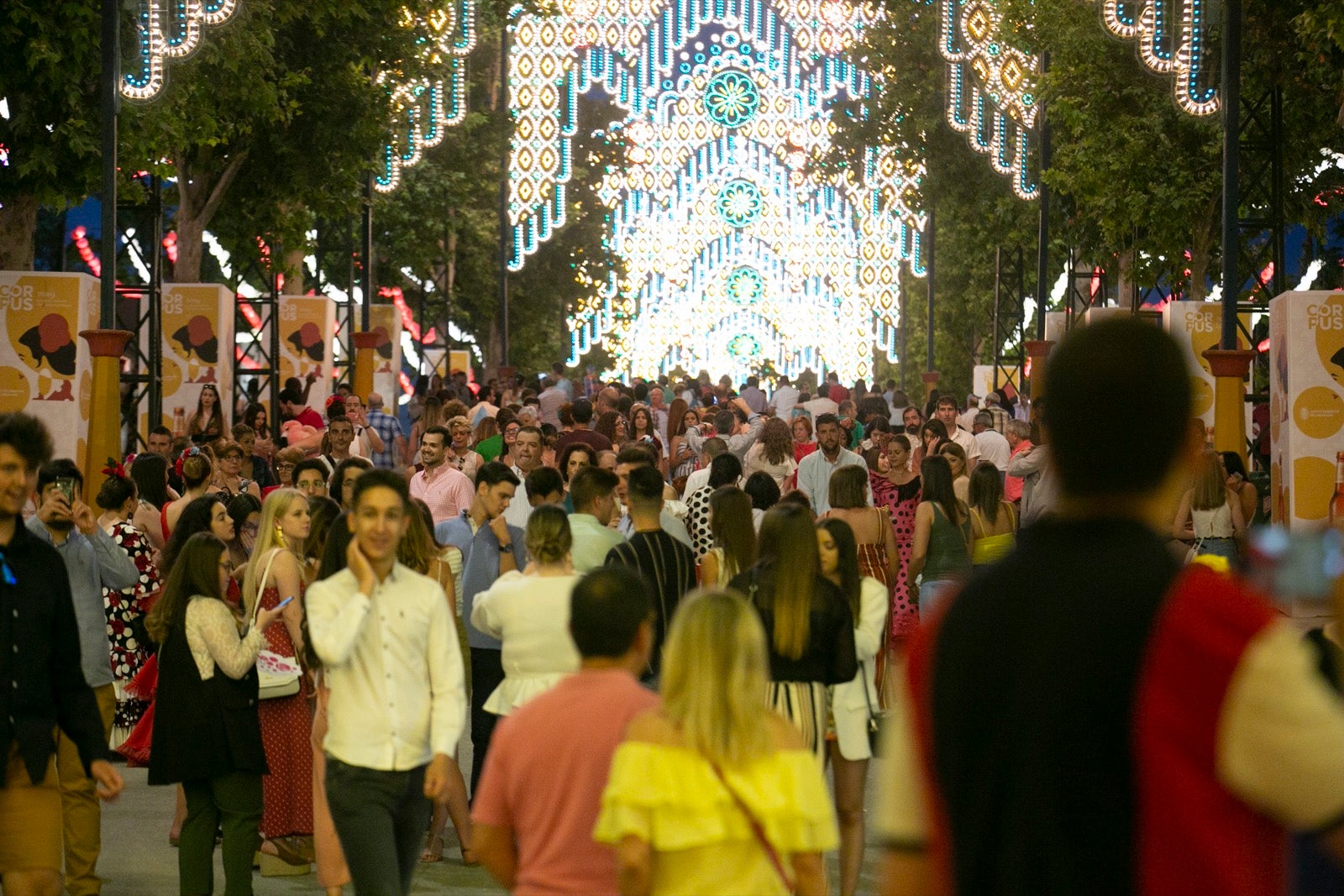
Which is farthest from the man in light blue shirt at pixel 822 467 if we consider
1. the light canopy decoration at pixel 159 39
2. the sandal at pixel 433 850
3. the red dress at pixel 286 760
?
the light canopy decoration at pixel 159 39

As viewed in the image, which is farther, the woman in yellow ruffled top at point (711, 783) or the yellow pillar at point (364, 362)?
the yellow pillar at point (364, 362)

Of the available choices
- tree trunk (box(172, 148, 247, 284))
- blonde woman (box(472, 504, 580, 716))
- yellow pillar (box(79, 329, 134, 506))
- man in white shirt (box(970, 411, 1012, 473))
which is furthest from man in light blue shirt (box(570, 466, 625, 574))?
tree trunk (box(172, 148, 247, 284))

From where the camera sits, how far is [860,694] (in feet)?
27.5

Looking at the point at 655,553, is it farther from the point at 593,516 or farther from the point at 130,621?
the point at 130,621

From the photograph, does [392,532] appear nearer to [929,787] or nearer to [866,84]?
[929,787]

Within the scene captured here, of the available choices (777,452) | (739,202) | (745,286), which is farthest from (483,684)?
(745,286)

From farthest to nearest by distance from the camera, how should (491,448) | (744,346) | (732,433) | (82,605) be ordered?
1. (744,346)
2. (732,433)
3. (491,448)
4. (82,605)

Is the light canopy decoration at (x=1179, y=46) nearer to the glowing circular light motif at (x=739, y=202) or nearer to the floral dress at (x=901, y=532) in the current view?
the floral dress at (x=901, y=532)

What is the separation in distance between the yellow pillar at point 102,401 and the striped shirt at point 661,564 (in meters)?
9.99

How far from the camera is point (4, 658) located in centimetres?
630

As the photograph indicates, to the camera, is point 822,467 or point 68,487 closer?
point 68,487

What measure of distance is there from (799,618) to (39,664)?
9.01ft

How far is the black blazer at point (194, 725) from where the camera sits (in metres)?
8.37

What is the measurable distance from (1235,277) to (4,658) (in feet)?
49.2
